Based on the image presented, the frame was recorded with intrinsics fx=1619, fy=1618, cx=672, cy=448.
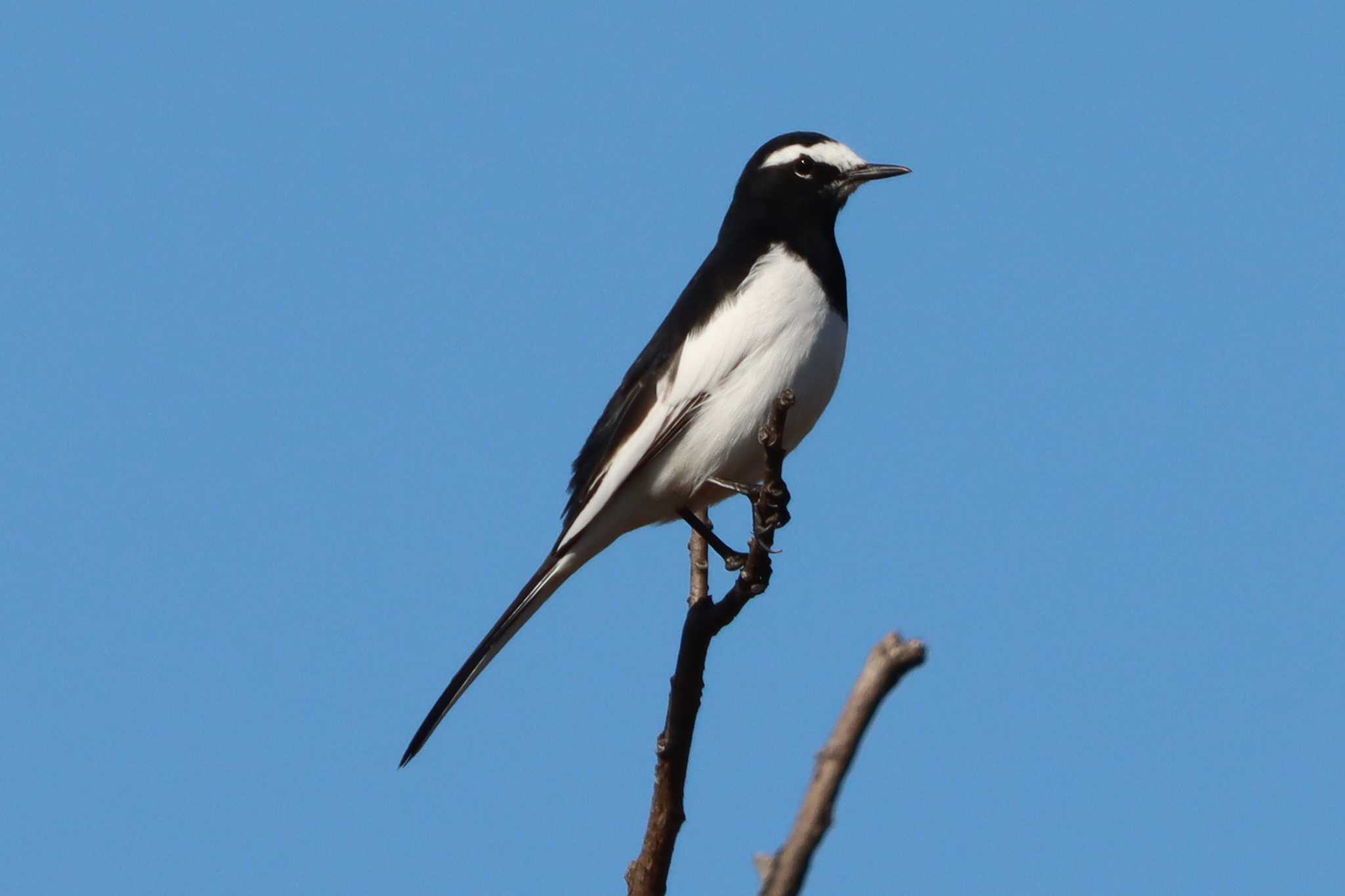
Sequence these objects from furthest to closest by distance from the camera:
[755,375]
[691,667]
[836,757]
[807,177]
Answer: [807,177]
[755,375]
[691,667]
[836,757]

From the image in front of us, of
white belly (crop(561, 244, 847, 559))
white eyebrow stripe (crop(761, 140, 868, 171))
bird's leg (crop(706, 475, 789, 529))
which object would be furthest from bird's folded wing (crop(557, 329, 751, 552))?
white eyebrow stripe (crop(761, 140, 868, 171))

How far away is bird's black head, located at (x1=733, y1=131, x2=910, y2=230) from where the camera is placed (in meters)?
8.63

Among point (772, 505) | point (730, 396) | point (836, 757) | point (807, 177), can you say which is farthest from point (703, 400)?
point (836, 757)

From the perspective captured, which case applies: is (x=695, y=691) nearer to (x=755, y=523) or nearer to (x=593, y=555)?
(x=755, y=523)

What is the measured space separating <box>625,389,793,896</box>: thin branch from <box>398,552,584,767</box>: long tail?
133 centimetres

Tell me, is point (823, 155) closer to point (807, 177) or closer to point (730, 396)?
point (807, 177)

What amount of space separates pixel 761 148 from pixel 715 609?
355cm

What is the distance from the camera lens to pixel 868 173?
8.74 meters

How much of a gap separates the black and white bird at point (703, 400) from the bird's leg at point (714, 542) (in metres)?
0.04

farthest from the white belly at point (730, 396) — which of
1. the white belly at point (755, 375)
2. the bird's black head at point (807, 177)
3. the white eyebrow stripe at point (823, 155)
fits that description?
the white eyebrow stripe at point (823, 155)

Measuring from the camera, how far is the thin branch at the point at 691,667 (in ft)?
19.1

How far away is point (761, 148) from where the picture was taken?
A: 898 centimetres

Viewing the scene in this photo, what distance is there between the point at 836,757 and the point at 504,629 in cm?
424

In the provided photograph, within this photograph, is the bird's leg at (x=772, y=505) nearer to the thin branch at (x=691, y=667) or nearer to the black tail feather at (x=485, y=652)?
the thin branch at (x=691, y=667)
